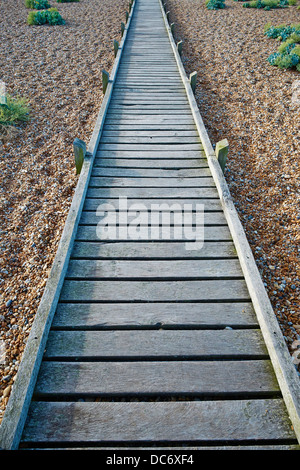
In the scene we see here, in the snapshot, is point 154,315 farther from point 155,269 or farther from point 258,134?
point 258,134

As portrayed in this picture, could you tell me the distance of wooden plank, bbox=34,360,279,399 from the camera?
2135 millimetres

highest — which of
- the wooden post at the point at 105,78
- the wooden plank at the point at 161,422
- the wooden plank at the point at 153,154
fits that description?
the wooden post at the point at 105,78

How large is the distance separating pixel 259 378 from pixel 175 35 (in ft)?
38.3

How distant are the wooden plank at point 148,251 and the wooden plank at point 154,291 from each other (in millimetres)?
325

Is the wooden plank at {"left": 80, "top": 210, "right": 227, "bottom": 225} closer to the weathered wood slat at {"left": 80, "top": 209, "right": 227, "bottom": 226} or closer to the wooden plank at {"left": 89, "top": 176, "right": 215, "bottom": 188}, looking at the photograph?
the weathered wood slat at {"left": 80, "top": 209, "right": 227, "bottom": 226}

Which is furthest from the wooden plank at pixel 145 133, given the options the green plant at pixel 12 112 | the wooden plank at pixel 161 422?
the wooden plank at pixel 161 422

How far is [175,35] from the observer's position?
10758 millimetres

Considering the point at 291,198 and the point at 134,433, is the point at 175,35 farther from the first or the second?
the point at 134,433

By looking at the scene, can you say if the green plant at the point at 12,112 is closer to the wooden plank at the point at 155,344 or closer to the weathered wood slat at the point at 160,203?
the weathered wood slat at the point at 160,203

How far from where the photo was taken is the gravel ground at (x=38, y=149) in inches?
123

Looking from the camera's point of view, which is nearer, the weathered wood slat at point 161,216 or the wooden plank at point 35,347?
the wooden plank at point 35,347

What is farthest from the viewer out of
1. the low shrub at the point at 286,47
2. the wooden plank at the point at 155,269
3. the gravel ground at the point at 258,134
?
the low shrub at the point at 286,47

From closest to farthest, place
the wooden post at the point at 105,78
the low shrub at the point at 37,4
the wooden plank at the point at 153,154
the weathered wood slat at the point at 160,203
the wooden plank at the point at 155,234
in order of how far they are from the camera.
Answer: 1. the wooden plank at the point at 155,234
2. the weathered wood slat at the point at 160,203
3. the wooden plank at the point at 153,154
4. the wooden post at the point at 105,78
5. the low shrub at the point at 37,4
